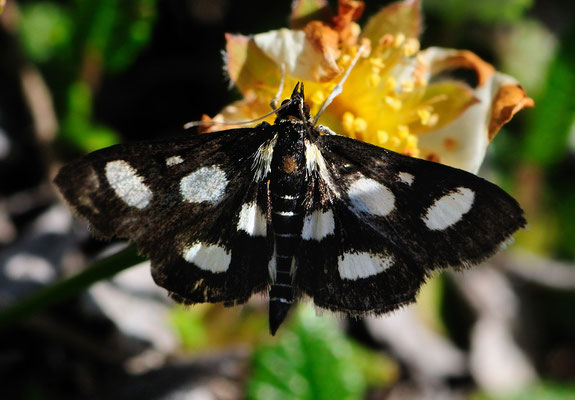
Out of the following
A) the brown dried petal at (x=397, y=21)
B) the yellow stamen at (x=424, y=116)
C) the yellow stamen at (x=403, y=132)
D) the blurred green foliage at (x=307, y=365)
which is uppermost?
the brown dried petal at (x=397, y=21)

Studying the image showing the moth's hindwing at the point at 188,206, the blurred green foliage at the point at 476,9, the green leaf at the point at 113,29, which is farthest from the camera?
the blurred green foliage at the point at 476,9

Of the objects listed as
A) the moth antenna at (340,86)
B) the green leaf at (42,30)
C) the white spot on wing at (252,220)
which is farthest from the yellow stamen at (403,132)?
the green leaf at (42,30)

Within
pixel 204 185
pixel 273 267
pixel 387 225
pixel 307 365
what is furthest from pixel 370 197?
pixel 307 365

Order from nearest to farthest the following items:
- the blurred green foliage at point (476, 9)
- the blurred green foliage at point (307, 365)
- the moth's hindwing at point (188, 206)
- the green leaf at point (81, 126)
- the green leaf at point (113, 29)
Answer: the moth's hindwing at point (188, 206) → the blurred green foliage at point (307, 365) → the green leaf at point (113, 29) → the green leaf at point (81, 126) → the blurred green foliage at point (476, 9)

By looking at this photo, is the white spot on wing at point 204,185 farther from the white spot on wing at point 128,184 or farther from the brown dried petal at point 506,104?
the brown dried petal at point 506,104

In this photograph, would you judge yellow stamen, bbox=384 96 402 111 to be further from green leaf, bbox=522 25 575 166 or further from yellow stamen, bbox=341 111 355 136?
green leaf, bbox=522 25 575 166

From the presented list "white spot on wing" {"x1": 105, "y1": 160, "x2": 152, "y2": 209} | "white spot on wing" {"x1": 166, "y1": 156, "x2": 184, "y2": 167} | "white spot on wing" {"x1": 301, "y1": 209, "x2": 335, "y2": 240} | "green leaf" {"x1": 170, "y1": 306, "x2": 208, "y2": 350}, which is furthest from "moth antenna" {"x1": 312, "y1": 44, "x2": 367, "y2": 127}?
"green leaf" {"x1": 170, "y1": 306, "x2": 208, "y2": 350}
